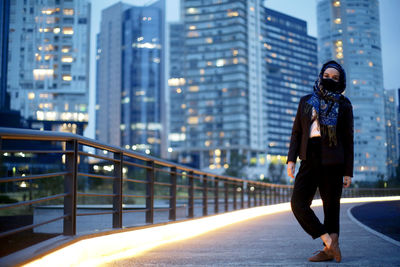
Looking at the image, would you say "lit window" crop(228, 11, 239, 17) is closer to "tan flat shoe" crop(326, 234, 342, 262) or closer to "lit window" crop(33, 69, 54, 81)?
"lit window" crop(33, 69, 54, 81)

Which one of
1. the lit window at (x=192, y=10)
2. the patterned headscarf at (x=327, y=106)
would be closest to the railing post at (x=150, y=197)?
the patterned headscarf at (x=327, y=106)

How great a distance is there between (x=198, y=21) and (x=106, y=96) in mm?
60403

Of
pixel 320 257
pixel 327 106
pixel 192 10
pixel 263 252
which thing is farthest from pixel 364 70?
pixel 320 257

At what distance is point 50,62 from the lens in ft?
294

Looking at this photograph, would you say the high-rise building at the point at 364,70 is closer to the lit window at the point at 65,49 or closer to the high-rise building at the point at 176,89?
the high-rise building at the point at 176,89

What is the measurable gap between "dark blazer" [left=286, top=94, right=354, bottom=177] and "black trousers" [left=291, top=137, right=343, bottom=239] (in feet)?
0.19

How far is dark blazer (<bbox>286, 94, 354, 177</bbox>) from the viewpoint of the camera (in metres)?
4.20

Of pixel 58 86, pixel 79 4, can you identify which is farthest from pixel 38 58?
pixel 79 4

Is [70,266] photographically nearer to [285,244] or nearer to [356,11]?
[285,244]

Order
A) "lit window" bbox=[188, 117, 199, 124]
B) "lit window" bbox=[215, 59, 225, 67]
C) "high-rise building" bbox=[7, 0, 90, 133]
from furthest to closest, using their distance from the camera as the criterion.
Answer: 1. "lit window" bbox=[188, 117, 199, 124]
2. "lit window" bbox=[215, 59, 225, 67]
3. "high-rise building" bbox=[7, 0, 90, 133]

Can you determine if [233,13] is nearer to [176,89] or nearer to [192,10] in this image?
[192,10]

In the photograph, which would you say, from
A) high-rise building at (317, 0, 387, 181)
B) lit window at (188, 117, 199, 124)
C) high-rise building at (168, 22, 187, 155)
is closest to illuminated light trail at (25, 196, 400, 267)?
high-rise building at (168, 22, 187, 155)

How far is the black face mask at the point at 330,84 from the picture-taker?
171 inches

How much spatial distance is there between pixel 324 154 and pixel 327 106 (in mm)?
429
